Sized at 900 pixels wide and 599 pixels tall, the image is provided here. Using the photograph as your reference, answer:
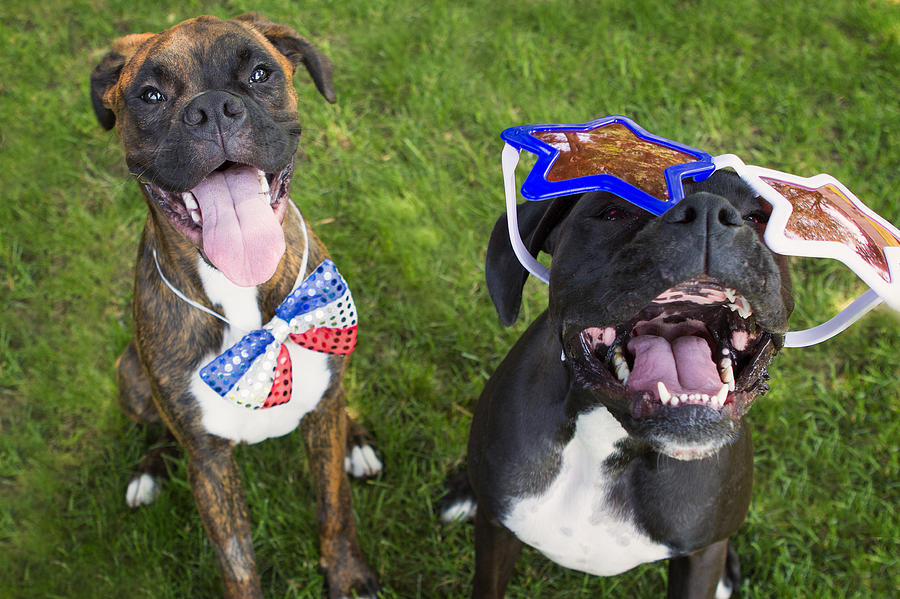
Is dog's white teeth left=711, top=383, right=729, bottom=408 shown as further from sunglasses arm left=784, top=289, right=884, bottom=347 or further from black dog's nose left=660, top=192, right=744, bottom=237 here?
black dog's nose left=660, top=192, right=744, bottom=237

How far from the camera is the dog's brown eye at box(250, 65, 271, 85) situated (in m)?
2.54

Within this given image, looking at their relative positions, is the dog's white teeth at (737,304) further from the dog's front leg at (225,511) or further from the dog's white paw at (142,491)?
the dog's white paw at (142,491)

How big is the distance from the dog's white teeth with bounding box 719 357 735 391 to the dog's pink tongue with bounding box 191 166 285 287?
1311 millimetres

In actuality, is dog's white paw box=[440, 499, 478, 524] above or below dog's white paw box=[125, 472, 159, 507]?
below

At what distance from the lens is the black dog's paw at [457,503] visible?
3447mm

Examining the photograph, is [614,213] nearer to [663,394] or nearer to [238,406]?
[663,394]

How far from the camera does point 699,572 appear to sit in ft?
8.35

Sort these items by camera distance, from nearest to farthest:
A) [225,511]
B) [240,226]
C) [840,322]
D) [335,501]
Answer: [840,322], [240,226], [225,511], [335,501]

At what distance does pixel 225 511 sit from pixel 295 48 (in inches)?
65.0

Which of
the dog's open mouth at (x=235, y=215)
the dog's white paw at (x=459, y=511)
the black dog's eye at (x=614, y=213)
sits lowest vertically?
the dog's white paw at (x=459, y=511)

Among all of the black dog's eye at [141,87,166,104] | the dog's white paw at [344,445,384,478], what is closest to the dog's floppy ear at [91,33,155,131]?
the black dog's eye at [141,87,166,104]

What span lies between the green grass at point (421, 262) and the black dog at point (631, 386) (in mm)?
900

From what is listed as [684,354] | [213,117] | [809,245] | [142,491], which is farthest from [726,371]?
[142,491]

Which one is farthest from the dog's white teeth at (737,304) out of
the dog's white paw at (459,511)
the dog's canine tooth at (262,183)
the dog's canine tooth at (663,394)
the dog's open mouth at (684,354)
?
the dog's white paw at (459,511)
